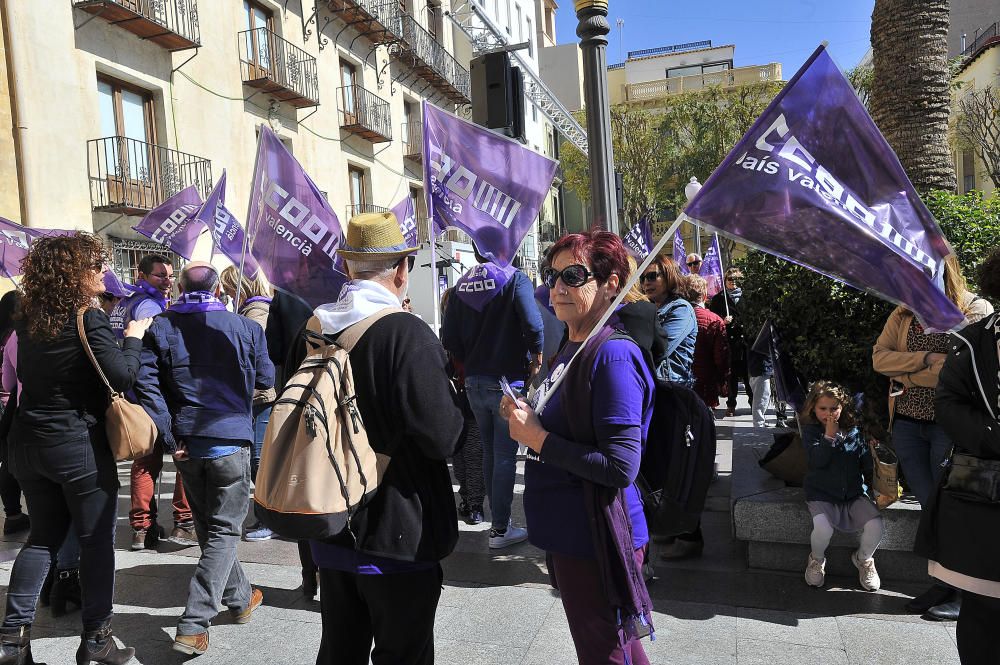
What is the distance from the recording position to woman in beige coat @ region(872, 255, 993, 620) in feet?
12.3

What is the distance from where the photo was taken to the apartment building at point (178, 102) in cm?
1113

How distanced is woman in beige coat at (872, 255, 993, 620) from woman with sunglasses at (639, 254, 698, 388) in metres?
1.11

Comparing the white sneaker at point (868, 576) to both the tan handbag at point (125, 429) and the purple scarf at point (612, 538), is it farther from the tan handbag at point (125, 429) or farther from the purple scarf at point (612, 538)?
the tan handbag at point (125, 429)

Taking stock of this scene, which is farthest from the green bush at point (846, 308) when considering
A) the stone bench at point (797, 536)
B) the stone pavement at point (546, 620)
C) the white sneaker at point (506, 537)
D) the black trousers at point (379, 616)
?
the black trousers at point (379, 616)

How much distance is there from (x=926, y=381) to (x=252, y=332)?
349 centimetres

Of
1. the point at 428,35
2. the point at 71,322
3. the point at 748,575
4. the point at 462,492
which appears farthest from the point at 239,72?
the point at 748,575

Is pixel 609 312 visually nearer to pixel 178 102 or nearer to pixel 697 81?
pixel 178 102

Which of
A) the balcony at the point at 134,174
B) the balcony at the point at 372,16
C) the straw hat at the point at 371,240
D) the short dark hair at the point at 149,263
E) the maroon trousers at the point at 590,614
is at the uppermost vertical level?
the balcony at the point at 372,16

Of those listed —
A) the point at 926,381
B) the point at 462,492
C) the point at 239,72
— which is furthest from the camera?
the point at 239,72

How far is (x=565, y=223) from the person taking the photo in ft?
146

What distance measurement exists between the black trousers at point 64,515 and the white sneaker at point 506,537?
7.57ft

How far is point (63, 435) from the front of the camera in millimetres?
3359

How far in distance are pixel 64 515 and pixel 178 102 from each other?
12101 mm

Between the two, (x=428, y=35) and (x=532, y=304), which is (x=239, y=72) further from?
(x=532, y=304)
